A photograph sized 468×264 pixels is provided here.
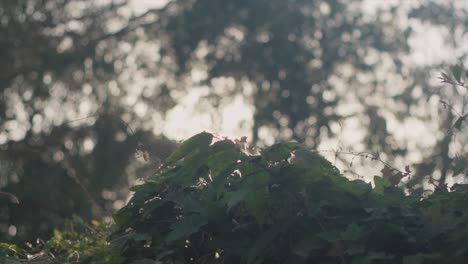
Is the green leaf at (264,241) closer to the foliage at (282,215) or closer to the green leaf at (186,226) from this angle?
the foliage at (282,215)

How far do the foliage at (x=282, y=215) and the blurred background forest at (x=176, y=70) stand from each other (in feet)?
47.2

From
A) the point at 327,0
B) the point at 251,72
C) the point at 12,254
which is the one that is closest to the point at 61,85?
the point at 251,72

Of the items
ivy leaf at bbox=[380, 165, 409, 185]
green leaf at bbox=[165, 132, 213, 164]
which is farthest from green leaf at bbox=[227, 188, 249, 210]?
ivy leaf at bbox=[380, 165, 409, 185]

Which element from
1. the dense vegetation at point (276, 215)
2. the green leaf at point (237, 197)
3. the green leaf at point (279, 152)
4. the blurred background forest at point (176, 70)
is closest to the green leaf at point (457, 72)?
the dense vegetation at point (276, 215)

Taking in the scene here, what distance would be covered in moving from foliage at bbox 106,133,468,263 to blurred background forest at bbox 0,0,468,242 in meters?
14.4

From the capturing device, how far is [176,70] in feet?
60.3

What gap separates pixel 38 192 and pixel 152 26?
4.11 meters

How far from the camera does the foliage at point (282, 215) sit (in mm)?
2750

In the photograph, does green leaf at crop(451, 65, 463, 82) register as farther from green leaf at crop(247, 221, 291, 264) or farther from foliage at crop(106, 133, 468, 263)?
green leaf at crop(247, 221, 291, 264)

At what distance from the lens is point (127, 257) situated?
308cm

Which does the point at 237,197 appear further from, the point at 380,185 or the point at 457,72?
the point at 457,72

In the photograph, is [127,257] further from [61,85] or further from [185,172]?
[61,85]

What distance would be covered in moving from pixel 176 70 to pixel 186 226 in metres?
15.6

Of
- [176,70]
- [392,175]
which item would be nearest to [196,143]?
[392,175]
